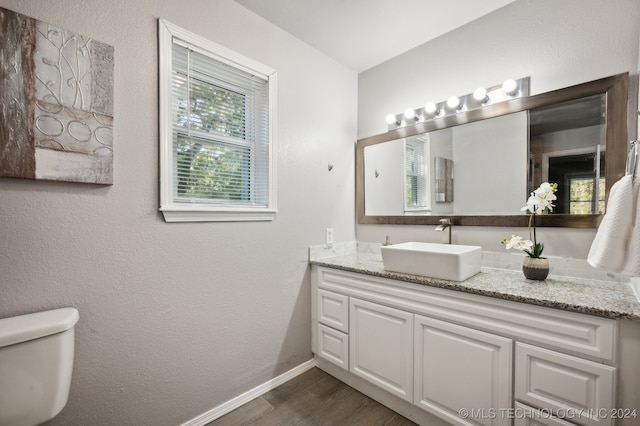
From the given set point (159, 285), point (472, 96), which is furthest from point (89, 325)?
point (472, 96)

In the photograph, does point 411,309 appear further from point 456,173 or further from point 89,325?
point 89,325

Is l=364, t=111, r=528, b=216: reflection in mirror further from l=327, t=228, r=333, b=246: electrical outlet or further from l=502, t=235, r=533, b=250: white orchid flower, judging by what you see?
l=327, t=228, r=333, b=246: electrical outlet

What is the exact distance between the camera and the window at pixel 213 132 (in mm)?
1419

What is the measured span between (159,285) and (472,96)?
220 cm

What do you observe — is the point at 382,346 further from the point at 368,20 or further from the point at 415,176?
the point at 368,20

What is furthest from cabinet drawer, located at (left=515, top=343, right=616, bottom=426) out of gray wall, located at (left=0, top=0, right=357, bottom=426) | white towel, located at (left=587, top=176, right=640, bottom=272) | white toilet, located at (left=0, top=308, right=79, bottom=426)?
white toilet, located at (left=0, top=308, right=79, bottom=426)

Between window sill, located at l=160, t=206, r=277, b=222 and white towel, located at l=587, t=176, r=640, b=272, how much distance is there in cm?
161

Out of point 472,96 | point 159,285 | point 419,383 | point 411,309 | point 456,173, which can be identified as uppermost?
point 472,96

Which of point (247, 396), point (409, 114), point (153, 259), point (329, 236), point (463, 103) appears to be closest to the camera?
point (153, 259)

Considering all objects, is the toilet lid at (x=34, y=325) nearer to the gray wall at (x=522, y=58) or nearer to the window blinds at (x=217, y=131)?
the window blinds at (x=217, y=131)

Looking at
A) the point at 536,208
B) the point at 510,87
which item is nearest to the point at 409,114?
the point at 510,87

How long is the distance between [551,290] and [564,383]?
374mm

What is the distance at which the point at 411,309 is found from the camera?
1.52 metres

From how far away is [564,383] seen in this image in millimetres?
1071
